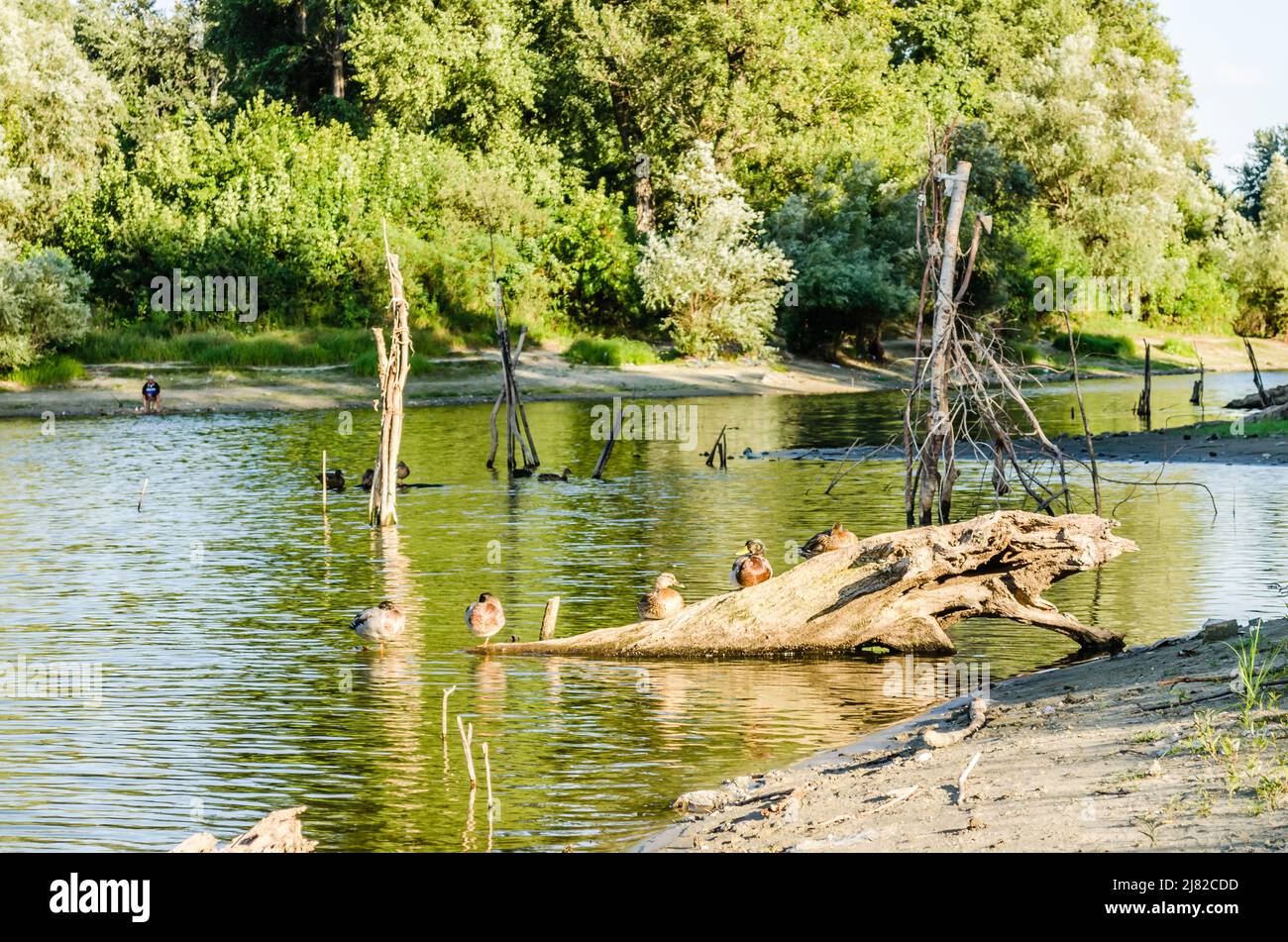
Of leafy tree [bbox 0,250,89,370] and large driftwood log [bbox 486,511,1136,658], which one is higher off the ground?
leafy tree [bbox 0,250,89,370]

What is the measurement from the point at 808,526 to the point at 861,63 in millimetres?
60004

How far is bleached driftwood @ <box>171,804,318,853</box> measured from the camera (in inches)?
384

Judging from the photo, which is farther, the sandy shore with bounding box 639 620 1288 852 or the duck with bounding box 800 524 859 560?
the duck with bounding box 800 524 859 560

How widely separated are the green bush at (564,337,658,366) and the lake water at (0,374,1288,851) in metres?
26.9

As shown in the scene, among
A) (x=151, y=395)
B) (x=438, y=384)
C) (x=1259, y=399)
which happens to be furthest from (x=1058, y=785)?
(x=438, y=384)

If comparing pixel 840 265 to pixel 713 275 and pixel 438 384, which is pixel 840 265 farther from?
pixel 438 384

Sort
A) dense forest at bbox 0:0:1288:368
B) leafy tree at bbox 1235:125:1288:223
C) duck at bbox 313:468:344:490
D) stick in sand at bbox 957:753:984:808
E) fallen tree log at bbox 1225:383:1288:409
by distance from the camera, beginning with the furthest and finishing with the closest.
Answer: leafy tree at bbox 1235:125:1288:223 < dense forest at bbox 0:0:1288:368 < fallen tree log at bbox 1225:383:1288:409 < duck at bbox 313:468:344:490 < stick in sand at bbox 957:753:984:808

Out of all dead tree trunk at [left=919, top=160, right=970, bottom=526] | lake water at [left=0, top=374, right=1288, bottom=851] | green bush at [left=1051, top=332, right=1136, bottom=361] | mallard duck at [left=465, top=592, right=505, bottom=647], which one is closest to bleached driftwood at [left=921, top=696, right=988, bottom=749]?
lake water at [left=0, top=374, right=1288, bottom=851]

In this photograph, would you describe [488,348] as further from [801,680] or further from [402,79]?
[801,680]

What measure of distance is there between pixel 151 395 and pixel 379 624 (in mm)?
39966

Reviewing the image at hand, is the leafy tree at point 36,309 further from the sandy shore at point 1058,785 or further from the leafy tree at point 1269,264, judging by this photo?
the leafy tree at point 1269,264

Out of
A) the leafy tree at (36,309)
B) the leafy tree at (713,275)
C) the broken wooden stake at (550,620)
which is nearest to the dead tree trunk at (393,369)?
the broken wooden stake at (550,620)

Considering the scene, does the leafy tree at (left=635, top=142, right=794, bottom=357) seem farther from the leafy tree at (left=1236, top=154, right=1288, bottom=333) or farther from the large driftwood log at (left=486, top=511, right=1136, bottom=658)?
the large driftwood log at (left=486, top=511, right=1136, bottom=658)

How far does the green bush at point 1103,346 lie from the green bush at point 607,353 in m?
25.1
